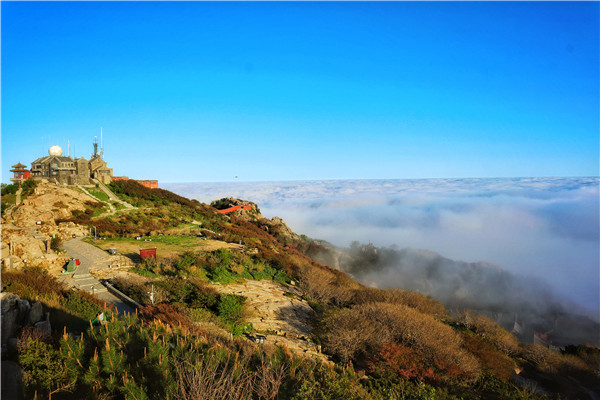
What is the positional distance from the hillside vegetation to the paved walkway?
791mm

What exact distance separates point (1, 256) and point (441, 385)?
19943 mm

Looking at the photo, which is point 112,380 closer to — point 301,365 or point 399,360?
point 301,365

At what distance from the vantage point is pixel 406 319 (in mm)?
13578

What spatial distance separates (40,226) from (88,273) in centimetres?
1528

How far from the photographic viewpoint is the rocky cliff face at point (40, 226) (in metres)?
16.6

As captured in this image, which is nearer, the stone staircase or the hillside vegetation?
the hillside vegetation

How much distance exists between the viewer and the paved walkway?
13.8 meters

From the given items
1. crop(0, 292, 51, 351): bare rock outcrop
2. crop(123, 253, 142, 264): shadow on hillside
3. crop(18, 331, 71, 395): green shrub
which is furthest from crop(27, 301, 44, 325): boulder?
crop(123, 253, 142, 264): shadow on hillside

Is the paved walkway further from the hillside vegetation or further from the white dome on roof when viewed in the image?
the white dome on roof

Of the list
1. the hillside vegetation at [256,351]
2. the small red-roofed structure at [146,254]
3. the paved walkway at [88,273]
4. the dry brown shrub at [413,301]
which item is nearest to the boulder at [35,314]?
the hillside vegetation at [256,351]

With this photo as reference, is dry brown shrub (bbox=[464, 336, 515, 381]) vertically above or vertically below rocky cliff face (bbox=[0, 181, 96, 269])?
below

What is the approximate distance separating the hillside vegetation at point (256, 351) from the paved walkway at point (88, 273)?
0.79 metres

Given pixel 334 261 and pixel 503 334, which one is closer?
pixel 503 334

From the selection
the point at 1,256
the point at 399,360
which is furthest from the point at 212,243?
the point at 399,360
